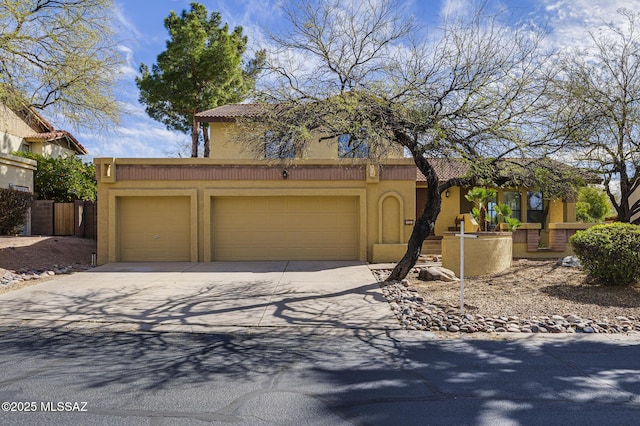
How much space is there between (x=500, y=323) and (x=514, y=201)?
14382 mm

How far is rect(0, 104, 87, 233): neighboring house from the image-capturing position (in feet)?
57.1

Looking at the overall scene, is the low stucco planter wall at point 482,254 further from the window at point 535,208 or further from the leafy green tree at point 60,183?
the leafy green tree at point 60,183

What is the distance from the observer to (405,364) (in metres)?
5.27

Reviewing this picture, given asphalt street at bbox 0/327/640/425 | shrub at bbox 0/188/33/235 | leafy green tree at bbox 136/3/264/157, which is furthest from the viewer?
leafy green tree at bbox 136/3/264/157

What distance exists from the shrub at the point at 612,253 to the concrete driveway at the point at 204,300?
14.5 feet

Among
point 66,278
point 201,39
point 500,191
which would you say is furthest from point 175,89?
point 500,191

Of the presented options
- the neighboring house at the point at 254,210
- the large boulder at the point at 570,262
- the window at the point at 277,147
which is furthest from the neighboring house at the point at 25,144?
the large boulder at the point at 570,262

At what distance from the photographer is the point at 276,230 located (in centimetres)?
1452

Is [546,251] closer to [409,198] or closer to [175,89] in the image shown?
[409,198]

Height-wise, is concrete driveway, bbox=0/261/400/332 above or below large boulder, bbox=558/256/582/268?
below

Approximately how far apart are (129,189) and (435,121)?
32.3ft

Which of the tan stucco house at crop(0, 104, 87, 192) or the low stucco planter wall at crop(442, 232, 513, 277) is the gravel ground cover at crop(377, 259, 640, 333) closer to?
the low stucco planter wall at crop(442, 232, 513, 277)

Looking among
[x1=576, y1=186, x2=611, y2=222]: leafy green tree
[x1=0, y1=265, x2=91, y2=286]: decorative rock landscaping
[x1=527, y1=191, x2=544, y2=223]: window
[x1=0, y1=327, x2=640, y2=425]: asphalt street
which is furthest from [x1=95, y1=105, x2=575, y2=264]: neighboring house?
[x1=576, y1=186, x2=611, y2=222]: leafy green tree

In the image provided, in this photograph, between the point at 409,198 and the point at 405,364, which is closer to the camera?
the point at 405,364
